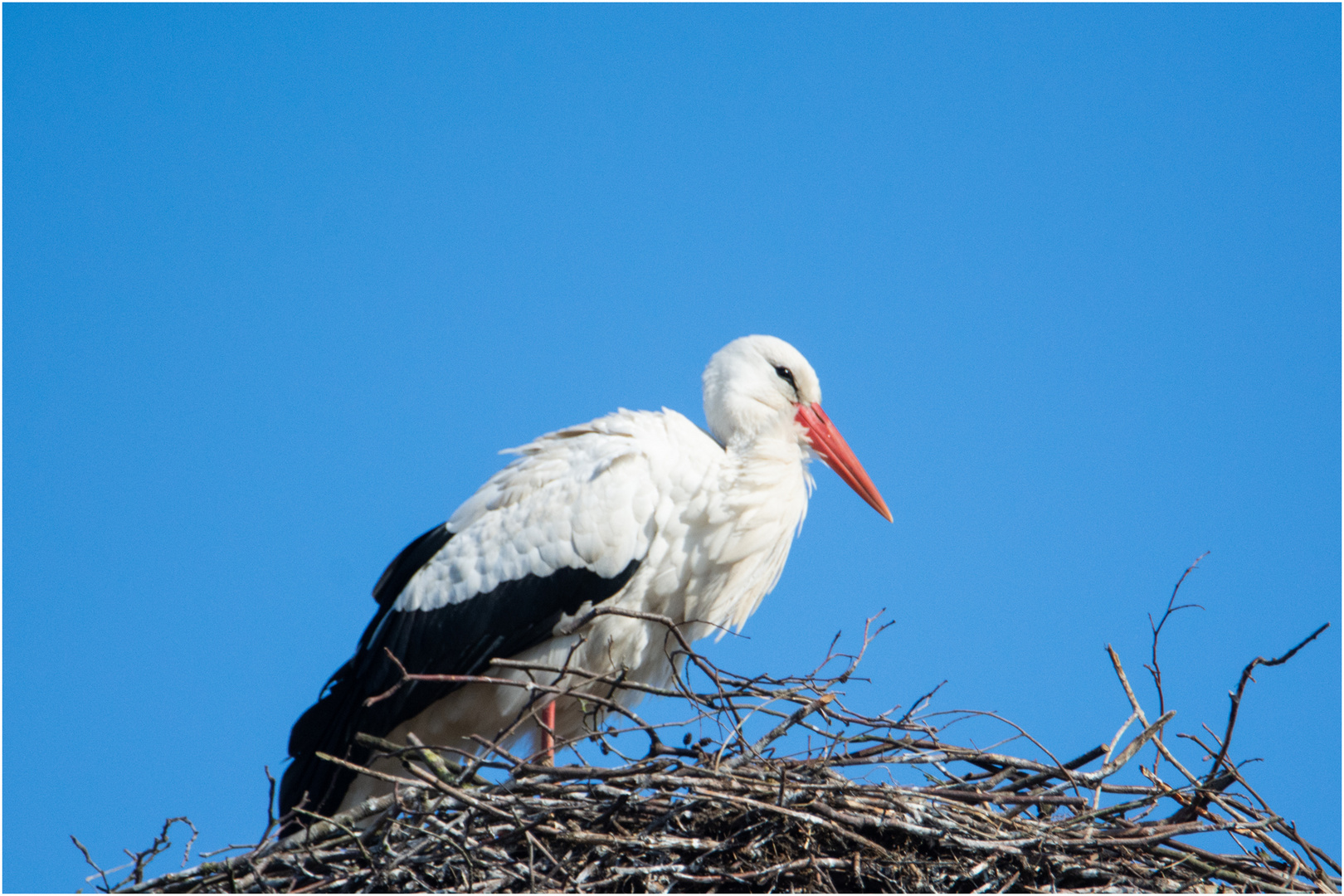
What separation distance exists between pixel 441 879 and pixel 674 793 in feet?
1.85

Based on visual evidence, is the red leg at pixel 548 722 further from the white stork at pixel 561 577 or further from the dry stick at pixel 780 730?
the dry stick at pixel 780 730

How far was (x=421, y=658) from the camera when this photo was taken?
3.81 meters

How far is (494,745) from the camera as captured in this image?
271 centimetres

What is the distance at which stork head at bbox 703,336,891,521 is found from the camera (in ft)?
13.6

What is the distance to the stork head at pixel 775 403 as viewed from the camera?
4152 mm

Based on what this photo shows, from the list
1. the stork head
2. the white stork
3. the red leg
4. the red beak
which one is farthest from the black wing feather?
the red beak

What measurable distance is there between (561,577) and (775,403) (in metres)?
1.00

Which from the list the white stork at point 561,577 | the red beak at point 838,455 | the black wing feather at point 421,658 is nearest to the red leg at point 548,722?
the white stork at point 561,577

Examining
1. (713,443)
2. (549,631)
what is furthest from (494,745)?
(713,443)

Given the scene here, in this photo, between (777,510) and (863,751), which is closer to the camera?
(863,751)

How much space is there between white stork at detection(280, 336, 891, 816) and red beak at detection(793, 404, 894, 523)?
0.22 metres

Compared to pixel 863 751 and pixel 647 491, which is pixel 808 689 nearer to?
pixel 863 751

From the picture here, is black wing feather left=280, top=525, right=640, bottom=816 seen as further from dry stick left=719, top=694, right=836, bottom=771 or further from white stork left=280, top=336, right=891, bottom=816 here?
dry stick left=719, top=694, right=836, bottom=771

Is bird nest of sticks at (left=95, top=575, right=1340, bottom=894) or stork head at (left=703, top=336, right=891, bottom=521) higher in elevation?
stork head at (left=703, top=336, right=891, bottom=521)
